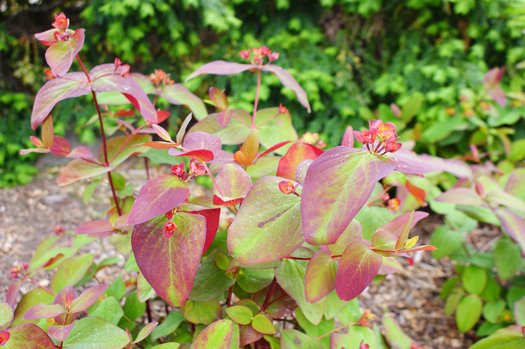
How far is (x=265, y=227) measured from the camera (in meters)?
0.69

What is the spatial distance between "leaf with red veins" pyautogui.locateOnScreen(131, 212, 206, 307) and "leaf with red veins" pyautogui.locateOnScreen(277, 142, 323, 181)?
0.20 metres

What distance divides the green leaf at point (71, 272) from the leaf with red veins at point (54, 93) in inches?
15.4

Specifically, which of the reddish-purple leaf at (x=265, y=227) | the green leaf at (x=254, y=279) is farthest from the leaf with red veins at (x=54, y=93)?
the green leaf at (x=254, y=279)

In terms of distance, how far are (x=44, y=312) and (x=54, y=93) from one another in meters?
0.36

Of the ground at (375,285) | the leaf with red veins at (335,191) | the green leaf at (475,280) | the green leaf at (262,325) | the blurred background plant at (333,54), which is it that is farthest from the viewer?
the blurred background plant at (333,54)

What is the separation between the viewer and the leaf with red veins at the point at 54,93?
0.78 meters

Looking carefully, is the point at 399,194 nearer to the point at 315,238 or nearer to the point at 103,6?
the point at 315,238

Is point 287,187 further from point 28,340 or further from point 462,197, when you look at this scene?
point 462,197

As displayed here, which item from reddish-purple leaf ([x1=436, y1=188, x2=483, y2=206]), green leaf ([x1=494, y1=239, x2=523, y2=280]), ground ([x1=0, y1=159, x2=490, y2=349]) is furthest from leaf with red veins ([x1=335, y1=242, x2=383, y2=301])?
ground ([x1=0, y1=159, x2=490, y2=349])

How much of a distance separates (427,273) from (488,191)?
0.84 meters

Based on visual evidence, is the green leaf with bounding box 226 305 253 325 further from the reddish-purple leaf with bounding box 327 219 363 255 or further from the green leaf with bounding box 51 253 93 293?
the green leaf with bounding box 51 253 93 293

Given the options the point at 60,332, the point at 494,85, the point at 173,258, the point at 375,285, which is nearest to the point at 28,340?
the point at 60,332

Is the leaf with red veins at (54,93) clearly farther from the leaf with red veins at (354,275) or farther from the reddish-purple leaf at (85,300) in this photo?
the leaf with red veins at (354,275)

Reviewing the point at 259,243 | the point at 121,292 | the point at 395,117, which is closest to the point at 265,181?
the point at 259,243
